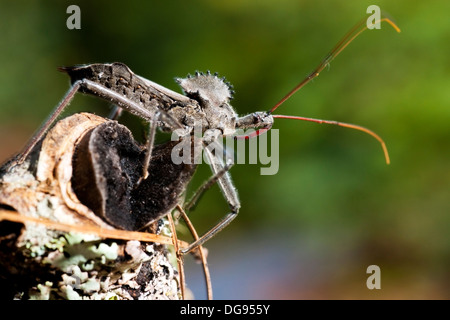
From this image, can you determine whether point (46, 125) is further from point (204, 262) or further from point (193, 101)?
point (193, 101)

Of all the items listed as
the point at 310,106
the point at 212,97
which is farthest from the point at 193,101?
the point at 310,106

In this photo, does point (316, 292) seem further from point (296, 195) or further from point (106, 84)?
point (106, 84)

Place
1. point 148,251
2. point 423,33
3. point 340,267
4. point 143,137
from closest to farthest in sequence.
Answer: point 148,251
point 143,137
point 423,33
point 340,267

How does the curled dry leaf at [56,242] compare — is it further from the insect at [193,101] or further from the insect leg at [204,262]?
the insect at [193,101]

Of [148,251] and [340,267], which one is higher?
[340,267]

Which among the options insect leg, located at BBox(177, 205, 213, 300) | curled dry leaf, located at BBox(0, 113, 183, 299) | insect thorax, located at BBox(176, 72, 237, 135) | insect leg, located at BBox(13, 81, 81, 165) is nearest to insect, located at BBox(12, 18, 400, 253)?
insect thorax, located at BBox(176, 72, 237, 135)

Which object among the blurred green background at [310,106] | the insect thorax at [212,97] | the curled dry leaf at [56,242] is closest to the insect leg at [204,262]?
the curled dry leaf at [56,242]

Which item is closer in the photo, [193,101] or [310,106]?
[193,101]

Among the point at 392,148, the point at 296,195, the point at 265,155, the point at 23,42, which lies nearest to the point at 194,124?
the point at 265,155
